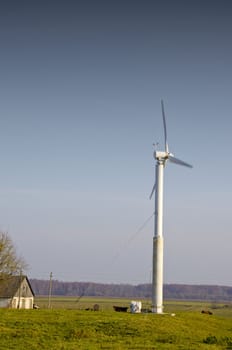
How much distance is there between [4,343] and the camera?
33.0 m

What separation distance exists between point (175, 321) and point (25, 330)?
1296cm

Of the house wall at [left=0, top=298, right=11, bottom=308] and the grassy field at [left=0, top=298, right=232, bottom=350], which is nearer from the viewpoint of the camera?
the grassy field at [left=0, top=298, right=232, bottom=350]

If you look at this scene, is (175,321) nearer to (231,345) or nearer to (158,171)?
(231,345)

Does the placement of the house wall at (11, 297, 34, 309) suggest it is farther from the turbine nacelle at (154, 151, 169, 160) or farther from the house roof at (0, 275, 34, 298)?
the turbine nacelle at (154, 151, 169, 160)

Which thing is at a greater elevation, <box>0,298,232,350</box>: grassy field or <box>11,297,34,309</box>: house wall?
<box>11,297,34,309</box>: house wall

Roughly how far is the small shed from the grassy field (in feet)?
110

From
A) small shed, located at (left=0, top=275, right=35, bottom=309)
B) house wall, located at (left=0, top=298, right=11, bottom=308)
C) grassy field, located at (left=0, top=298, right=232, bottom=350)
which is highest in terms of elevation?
small shed, located at (left=0, top=275, right=35, bottom=309)

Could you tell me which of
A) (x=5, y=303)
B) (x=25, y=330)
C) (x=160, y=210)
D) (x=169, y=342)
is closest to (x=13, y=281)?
(x=5, y=303)

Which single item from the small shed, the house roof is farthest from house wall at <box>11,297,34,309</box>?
the house roof

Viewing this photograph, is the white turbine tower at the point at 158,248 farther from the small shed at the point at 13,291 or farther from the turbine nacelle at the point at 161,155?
the small shed at the point at 13,291

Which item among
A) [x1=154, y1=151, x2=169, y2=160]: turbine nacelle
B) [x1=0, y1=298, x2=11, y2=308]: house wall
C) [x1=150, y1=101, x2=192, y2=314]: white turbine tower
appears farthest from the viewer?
[x1=0, y1=298, x2=11, y2=308]: house wall

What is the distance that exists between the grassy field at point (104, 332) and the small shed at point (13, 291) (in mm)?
33393

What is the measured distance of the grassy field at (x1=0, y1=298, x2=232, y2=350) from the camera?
32850mm

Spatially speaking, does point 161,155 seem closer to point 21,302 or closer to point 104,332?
point 104,332
